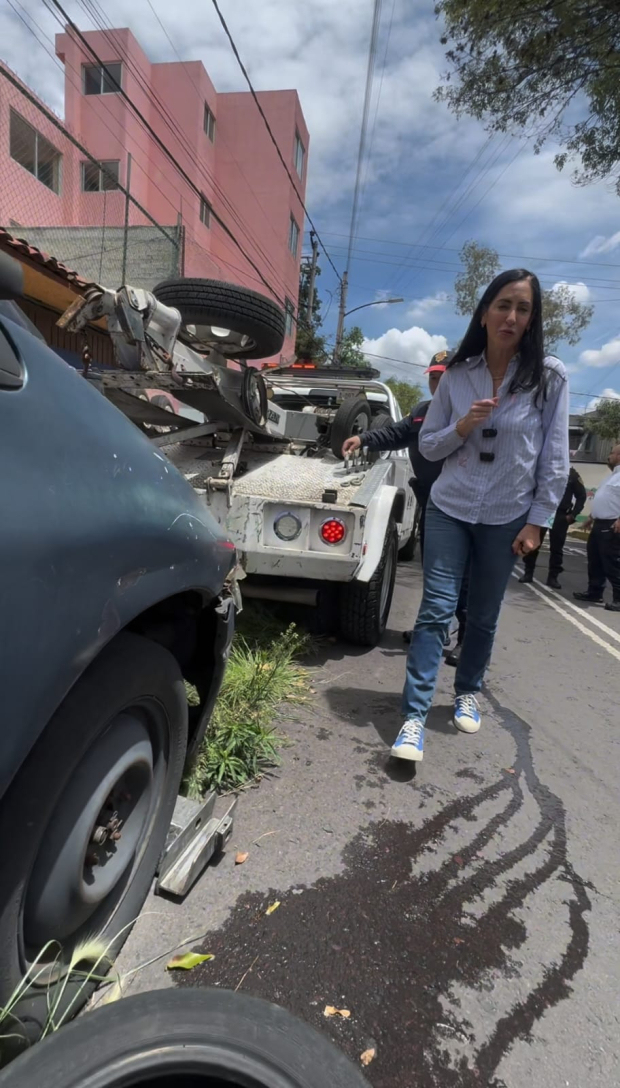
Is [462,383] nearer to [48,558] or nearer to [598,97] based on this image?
[48,558]

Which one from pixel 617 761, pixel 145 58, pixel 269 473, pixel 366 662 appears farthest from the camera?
pixel 145 58

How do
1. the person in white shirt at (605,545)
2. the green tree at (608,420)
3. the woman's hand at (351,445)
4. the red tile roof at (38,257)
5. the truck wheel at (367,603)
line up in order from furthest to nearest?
the green tree at (608,420)
the person in white shirt at (605,545)
the red tile roof at (38,257)
the truck wheel at (367,603)
the woman's hand at (351,445)

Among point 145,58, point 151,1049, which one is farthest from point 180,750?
point 145,58

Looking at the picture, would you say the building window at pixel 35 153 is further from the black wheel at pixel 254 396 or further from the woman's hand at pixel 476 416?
the woman's hand at pixel 476 416

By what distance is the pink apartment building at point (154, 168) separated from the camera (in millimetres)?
13945

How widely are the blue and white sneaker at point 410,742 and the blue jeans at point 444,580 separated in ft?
0.15

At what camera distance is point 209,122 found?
2130 cm

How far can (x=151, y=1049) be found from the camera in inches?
38.6

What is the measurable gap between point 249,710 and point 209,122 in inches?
961

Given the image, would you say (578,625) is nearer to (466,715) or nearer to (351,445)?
(466,715)

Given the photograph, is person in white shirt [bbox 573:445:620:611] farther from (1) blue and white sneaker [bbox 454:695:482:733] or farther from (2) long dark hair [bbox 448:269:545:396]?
(2) long dark hair [bbox 448:269:545:396]

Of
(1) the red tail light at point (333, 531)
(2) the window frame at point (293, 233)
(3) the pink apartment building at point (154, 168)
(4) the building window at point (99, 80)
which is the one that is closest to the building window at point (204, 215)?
(3) the pink apartment building at point (154, 168)

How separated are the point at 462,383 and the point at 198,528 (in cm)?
169

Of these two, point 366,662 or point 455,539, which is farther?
point 366,662
